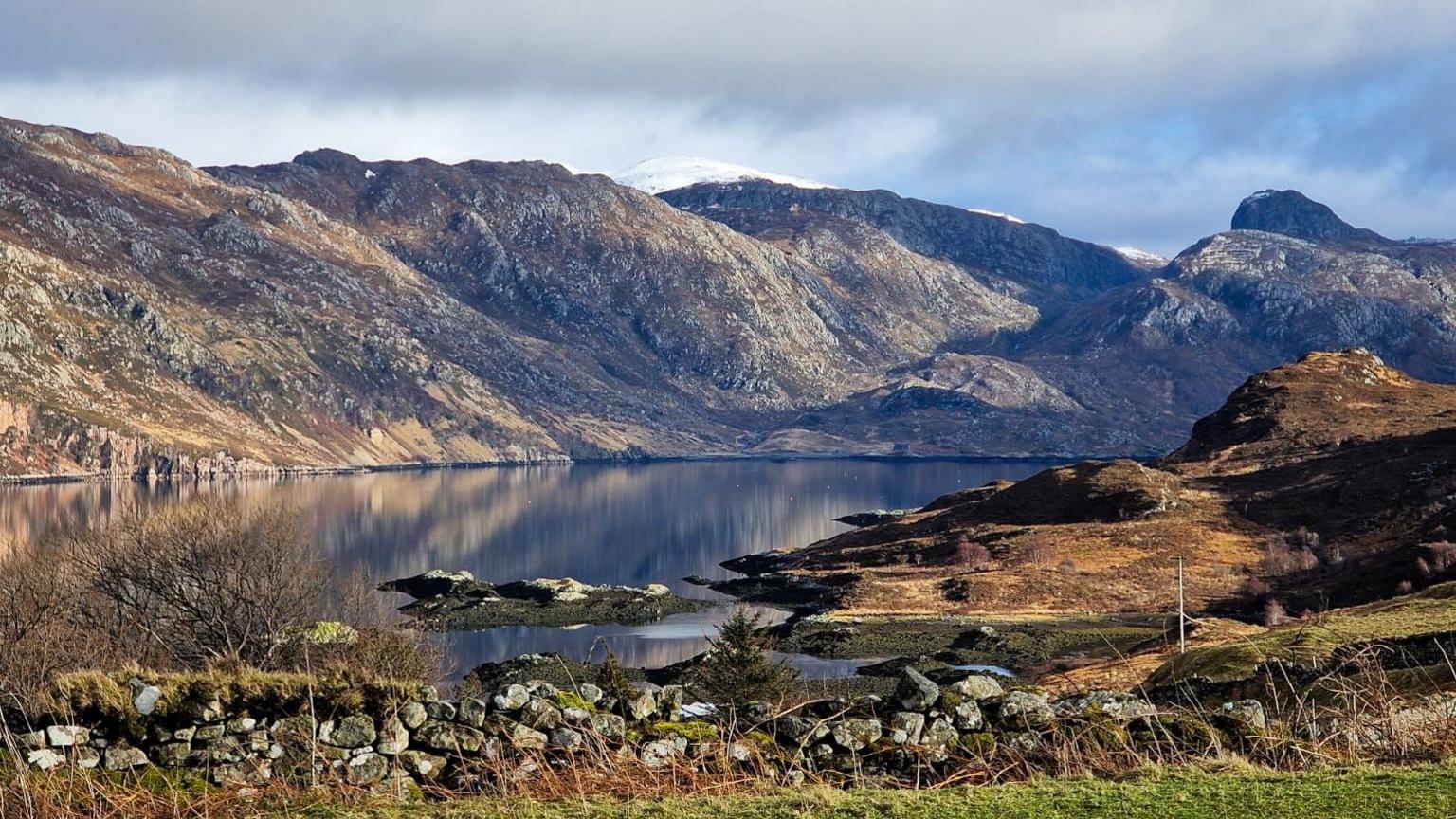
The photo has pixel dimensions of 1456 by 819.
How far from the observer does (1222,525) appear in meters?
135

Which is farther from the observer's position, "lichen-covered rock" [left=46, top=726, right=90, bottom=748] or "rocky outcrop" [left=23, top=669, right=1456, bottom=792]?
"rocky outcrop" [left=23, top=669, right=1456, bottom=792]

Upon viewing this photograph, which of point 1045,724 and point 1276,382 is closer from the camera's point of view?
point 1045,724

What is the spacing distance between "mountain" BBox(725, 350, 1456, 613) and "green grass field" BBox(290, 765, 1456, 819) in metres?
70.0

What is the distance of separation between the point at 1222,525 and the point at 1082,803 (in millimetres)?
129710

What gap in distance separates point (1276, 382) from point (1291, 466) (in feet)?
109

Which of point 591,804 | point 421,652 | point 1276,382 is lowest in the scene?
point 421,652

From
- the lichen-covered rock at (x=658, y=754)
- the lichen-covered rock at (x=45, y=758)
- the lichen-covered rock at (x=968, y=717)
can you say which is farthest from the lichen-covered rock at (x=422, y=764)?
the lichen-covered rock at (x=968, y=717)

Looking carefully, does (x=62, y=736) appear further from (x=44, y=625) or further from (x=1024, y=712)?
(x=44, y=625)

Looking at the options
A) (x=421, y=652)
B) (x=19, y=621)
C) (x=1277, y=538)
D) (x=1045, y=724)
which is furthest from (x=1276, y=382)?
(x=1045, y=724)

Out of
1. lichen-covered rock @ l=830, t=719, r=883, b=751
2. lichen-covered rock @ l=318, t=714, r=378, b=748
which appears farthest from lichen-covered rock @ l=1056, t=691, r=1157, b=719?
lichen-covered rock @ l=318, t=714, r=378, b=748

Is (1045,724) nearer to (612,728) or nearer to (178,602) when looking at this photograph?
(612,728)

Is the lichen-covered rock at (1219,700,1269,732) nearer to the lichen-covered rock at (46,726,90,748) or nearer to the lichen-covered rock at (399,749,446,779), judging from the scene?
the lichen-covered rock at (399,749,446,779)

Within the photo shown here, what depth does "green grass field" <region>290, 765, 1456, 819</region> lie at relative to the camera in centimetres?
1341

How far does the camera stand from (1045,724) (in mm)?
16938
